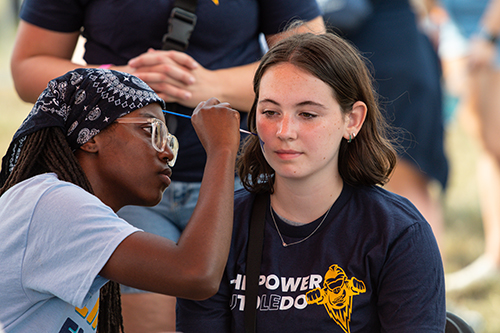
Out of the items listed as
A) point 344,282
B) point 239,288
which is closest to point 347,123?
point 344,282

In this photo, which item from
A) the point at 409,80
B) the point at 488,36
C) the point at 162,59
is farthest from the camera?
the point at 488,36

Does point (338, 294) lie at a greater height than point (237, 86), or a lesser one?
lesser

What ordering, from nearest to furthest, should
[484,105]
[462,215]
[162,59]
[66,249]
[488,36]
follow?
[66,249], [162,59], [488,36], [484,105], [462,215]

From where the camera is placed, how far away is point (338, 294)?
6.28 feet

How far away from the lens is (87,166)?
1.86 meters

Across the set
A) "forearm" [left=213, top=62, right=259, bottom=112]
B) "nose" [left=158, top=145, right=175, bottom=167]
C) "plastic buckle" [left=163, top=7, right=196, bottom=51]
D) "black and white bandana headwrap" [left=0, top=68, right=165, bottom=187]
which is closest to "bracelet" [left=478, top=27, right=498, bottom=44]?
"forearm" [left=213, top=62, right=259, bottom=112]

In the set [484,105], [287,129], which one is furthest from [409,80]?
[287,129]

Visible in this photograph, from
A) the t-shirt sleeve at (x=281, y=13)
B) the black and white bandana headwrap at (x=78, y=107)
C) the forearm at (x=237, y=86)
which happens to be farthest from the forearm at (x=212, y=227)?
the t-shirt sleeve at (x=281, y=13)

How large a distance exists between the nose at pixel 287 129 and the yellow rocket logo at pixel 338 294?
478 mm

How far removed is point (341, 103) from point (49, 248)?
1078 millimetres

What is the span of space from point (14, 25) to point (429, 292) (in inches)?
382

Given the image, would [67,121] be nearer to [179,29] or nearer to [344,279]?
[179,29]

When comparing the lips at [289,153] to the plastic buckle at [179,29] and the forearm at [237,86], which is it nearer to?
the forearm at [237,86]

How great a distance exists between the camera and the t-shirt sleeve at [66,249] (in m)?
1.56
